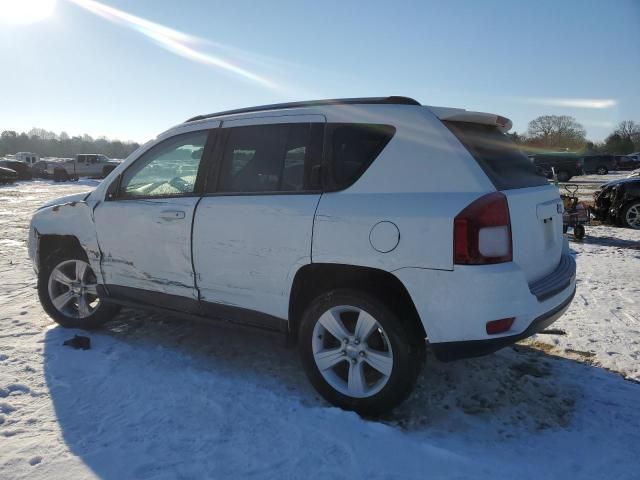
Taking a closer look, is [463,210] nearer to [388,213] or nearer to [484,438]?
[388,213]

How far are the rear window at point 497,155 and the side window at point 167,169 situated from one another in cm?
200

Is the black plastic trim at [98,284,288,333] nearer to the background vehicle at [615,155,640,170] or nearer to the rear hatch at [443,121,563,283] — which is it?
the rear hatch at [443,121,563,283]

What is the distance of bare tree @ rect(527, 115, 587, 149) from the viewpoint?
8669 centimetres

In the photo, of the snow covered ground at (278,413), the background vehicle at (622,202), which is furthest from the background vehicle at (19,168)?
the background vehicle at (622,202)

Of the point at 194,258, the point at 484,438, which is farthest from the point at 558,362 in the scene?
the point at 194,258

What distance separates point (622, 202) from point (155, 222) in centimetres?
1113

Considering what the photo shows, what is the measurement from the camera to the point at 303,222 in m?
3.06

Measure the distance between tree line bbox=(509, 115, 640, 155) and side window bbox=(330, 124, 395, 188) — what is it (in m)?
77.8

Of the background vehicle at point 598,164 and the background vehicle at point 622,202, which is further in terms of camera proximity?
the background vehicle at point 598,164

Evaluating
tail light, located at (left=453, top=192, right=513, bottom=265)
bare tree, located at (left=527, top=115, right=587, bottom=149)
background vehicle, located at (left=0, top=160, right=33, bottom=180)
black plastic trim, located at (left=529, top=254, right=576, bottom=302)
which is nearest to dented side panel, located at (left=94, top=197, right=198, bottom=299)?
tail light, located at (left=453, top=192, right=513, bottom=265)

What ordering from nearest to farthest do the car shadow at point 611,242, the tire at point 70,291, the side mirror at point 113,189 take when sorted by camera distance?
1. the side mirror at point 113,189
2. the tire at point 70,291
3. the car shadow at point 611,242

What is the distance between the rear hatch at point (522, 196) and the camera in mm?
2771

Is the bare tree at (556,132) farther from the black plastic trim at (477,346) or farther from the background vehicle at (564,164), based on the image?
the black plastic trim at (477,346)

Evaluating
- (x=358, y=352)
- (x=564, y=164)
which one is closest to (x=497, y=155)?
(x=358, y=352)
